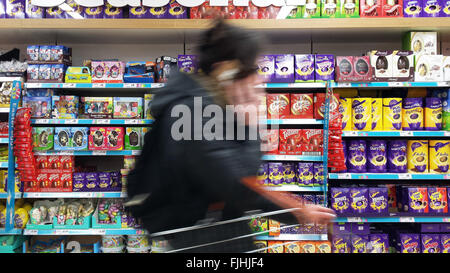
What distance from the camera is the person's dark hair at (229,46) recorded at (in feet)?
3.39

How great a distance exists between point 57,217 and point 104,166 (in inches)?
27.4

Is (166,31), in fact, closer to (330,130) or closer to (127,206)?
(330,130)

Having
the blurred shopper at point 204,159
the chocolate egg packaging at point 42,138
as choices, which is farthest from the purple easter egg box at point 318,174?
the chocolate egg packaging at point 42,138

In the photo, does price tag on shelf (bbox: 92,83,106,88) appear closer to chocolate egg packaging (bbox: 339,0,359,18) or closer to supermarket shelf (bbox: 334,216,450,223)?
chocolate egg packaging (bbox: 339,0,359,18)

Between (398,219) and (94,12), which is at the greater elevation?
(94,12)

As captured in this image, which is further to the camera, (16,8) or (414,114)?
(16,8)

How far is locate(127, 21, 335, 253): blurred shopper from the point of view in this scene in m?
0.92

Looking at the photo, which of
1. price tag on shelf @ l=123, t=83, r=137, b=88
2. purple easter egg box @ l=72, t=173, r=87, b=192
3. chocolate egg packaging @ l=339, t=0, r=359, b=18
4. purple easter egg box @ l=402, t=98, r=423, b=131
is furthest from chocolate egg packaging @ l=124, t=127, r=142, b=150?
purple easter egg box @ l=402, t=98, r=423, b=131

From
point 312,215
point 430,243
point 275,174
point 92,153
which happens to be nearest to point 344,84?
point 275,174

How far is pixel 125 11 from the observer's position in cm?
304

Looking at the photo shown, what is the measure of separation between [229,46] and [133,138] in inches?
80.1

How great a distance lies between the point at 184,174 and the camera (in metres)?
0.94

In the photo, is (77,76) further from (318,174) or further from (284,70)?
(318,174)

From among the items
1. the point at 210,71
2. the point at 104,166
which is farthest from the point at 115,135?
the point at 210,71
